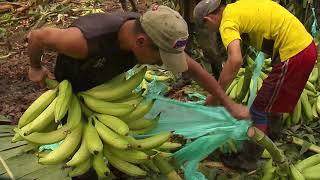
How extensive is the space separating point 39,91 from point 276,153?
257 centimetres

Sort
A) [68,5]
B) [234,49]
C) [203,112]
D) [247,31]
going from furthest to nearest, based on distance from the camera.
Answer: [68,5]
[247,31]
[234,49]
[203,112]

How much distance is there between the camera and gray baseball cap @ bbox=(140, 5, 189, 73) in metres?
2.03

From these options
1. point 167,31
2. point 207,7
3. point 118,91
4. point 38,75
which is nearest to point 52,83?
point 38,75

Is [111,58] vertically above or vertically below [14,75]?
above

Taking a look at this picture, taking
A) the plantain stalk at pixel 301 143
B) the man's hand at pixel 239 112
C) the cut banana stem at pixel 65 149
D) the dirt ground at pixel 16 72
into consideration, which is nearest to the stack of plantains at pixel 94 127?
the cut banana stem at pixel 65 149

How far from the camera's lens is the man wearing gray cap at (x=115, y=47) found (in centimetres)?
206

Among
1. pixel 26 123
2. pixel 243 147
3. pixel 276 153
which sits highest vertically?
pixel 26 123

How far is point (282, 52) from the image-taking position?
2947 mm

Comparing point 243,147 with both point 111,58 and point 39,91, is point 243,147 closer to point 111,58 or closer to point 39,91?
point 111,58

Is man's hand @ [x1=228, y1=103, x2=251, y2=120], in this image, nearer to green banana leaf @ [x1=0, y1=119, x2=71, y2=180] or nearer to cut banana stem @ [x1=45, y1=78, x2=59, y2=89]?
cut banana stem @ [x1=45, y1=78, x2=59, y2=89]

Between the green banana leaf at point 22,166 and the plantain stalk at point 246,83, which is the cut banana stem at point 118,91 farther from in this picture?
the plantain stalk at point 246,83

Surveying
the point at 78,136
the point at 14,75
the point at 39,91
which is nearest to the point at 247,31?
the point at 78,136

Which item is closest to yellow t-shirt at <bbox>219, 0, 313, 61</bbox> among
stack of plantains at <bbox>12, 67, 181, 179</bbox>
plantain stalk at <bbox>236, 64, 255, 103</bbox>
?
plantain stalk at <bbox>236, 64, 255, 103</bbox>

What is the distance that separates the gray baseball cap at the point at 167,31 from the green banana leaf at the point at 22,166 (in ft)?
2.83
